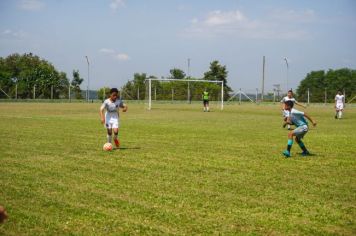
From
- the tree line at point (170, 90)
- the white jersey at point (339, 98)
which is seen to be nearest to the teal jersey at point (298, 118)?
the white jersey at point (339, 98)

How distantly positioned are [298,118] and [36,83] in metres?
62.0

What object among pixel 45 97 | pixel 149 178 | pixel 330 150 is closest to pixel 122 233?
pixel 149 178

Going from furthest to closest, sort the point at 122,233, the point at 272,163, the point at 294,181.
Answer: the point at 272,163 → the point at 294,181 → the point at 122,233

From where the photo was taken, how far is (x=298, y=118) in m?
12.9

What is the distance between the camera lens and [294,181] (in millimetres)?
8961

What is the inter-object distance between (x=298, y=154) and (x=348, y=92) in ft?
225

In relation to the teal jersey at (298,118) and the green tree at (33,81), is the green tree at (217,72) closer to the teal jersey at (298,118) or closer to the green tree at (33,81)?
the green tree at (33,81)

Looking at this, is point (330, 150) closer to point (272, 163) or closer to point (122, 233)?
point (272, 163)

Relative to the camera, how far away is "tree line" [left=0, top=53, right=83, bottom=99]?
6912 cm

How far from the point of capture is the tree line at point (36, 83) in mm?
69125

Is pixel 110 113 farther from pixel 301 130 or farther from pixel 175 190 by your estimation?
pixel 175 190

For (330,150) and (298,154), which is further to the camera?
(330,150)

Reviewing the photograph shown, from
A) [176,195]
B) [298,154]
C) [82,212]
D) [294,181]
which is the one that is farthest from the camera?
[298,154]

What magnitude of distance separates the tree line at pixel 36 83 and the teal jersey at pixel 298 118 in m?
58.6
